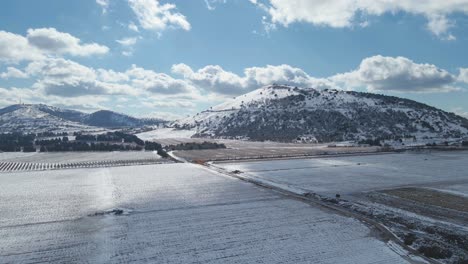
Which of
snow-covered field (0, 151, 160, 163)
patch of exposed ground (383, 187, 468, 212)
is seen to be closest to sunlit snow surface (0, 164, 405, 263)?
patch of exposed ground (383, 187, 468, 212)

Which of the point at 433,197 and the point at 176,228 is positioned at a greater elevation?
the point at 433,197

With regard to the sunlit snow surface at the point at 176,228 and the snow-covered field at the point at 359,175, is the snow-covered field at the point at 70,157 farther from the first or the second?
the sunlit snow surface at the point at 176,228

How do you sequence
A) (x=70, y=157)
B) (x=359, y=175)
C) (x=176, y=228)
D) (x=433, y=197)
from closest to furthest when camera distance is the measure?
(x=176, y=228) < (x=433, y=197) < (x=359, y=175) < (x=70, y=157)

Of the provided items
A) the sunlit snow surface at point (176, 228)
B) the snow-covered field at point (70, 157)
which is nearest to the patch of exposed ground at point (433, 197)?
the sunlit snow surface at point (176, 228)

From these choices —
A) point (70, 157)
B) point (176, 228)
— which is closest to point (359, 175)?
point (176, 228)

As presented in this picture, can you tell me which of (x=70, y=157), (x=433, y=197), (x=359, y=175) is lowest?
→ (x=433, y=197)

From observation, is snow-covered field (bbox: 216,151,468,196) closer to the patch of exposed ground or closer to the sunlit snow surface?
the patch of exposed ground

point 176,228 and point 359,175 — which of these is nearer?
point 176,228

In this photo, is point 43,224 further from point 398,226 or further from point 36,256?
point 398,226

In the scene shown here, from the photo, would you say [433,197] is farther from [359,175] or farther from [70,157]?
[70,157]
